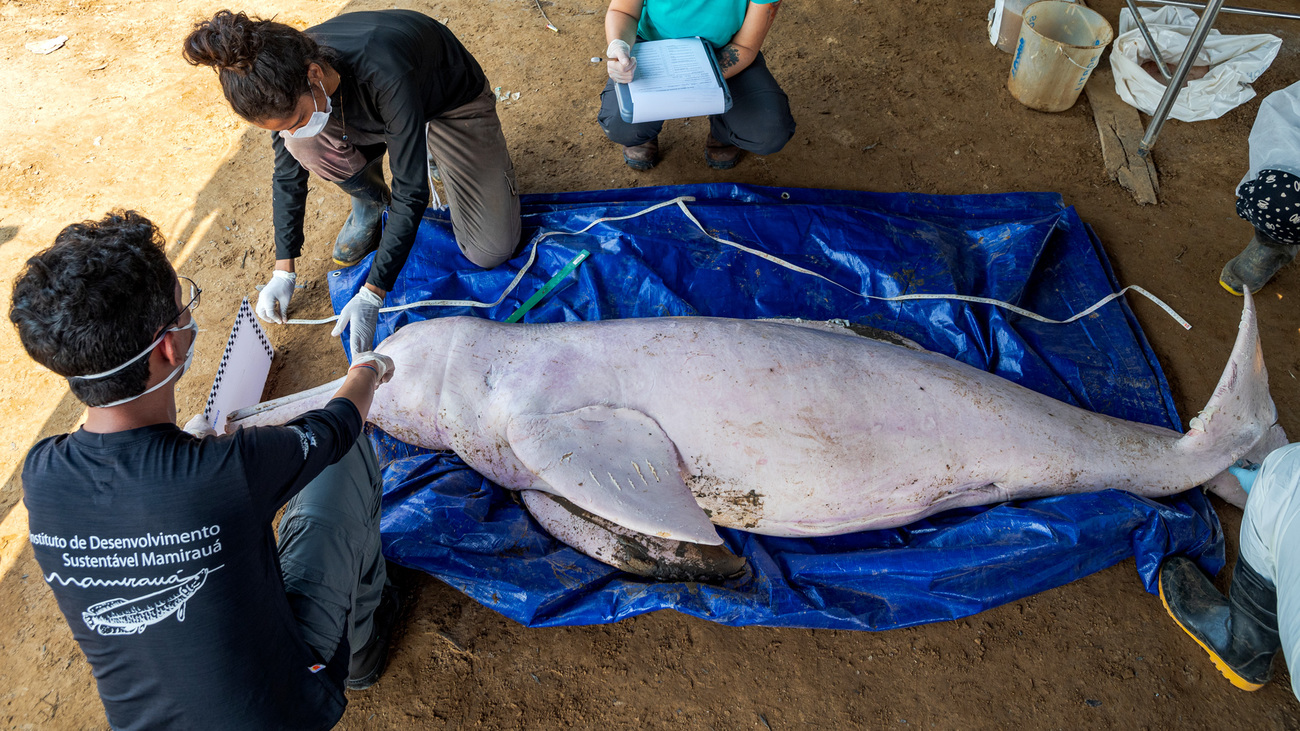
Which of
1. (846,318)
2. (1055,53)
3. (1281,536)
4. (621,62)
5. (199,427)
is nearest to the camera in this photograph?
(1281,536)

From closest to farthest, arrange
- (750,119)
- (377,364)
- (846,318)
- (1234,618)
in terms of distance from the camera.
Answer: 1. (377,364)
2. (1234,618)
3. (846,318)
4. (750,119)

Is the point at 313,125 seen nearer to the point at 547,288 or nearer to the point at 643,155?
the point at 547,288

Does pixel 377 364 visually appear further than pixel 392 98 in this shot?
No

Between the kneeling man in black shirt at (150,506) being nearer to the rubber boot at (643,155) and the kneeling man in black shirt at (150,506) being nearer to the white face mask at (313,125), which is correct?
the white face mask at (313,125)

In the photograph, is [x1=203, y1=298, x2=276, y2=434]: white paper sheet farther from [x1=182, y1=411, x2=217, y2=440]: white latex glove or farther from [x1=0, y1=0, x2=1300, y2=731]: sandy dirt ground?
[x1=0, y1=0, x2=1300, y2=731]: sandy dirt ground

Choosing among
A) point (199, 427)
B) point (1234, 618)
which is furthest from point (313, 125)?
point (1234, 618)

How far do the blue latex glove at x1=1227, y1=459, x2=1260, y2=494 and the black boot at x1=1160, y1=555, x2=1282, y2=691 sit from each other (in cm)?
52

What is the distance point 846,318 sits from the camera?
402 centimetres

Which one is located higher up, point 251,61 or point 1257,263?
point 251,61

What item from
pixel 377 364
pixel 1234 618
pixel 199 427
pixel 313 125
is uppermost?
pixel 313 125

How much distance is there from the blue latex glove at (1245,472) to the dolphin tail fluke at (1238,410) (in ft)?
0.55

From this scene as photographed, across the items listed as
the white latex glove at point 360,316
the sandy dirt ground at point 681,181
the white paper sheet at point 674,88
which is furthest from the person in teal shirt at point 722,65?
the white latex glove at point 360,316

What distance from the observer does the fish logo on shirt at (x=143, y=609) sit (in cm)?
197

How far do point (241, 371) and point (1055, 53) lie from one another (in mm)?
5672
